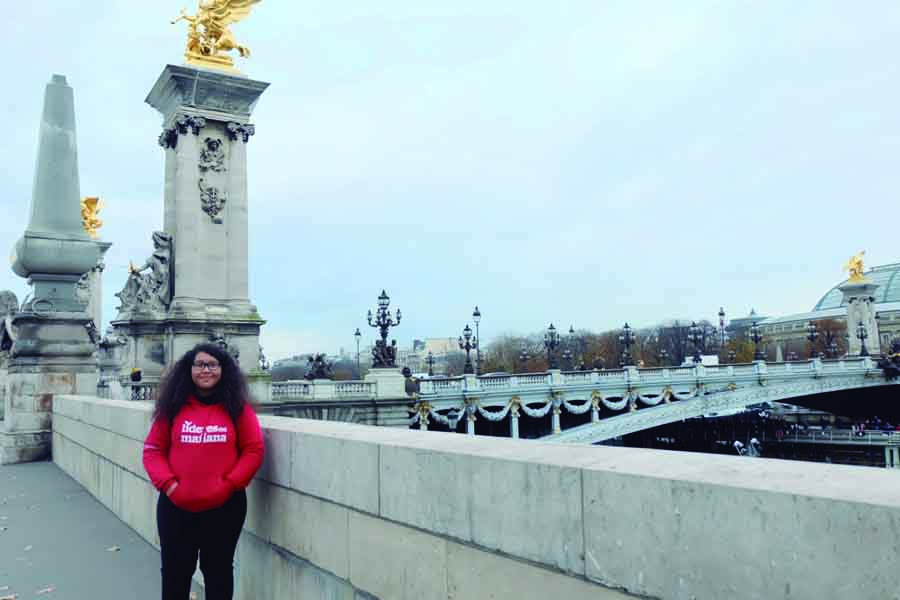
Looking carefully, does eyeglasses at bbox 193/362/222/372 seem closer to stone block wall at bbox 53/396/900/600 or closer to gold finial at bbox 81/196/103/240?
stone block wall at bbox 53/396/900/600

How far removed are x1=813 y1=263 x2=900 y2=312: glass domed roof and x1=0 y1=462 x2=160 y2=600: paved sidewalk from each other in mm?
120365

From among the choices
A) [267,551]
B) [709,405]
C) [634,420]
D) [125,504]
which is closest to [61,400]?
[125,504]

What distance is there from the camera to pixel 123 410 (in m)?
7.27

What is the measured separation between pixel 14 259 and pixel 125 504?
7.27 meters

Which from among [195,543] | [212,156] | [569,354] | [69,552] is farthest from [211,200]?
[569,354]

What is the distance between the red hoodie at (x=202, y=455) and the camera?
12.5 ft

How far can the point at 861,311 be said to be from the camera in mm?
73750

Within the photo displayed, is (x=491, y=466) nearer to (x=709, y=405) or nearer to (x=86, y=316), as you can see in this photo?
(x=86, y=316)

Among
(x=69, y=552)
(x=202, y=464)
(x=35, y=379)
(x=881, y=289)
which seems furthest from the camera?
(x=881, y=289)

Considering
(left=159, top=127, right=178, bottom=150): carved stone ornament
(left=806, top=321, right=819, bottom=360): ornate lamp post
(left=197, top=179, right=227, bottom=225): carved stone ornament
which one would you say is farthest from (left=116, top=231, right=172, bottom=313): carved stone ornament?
(left=806, top=321, right=819, bottom=360): ornate lamp post

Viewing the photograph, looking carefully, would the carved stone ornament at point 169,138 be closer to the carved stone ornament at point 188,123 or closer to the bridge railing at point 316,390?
the carved stone ornament at point 188,123

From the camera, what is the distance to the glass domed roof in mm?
116438

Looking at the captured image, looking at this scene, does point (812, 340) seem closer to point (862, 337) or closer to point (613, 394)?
point (862, 337)

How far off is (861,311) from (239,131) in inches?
2688
